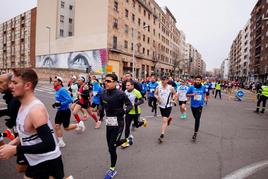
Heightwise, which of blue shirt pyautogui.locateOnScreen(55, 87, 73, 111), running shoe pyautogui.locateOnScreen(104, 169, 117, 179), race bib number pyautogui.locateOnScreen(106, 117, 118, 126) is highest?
blue shirt pyautogui.locateOnScreen(55, 87, 73, 111)

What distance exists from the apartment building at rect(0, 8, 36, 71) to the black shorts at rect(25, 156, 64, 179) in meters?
52.2

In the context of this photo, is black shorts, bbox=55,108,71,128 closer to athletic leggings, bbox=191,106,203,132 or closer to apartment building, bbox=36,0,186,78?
athletic leggings, bbox=191,106,203,132

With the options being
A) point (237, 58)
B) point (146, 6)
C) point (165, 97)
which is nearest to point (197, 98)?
point (165, 97)

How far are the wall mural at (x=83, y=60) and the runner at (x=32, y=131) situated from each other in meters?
25.9

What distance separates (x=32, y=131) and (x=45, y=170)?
48 centimetres

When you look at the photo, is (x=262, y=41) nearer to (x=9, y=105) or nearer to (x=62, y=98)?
(x=62, y=98)

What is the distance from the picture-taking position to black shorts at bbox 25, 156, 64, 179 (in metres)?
1.99

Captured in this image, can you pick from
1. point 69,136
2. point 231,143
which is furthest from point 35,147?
point 231,143

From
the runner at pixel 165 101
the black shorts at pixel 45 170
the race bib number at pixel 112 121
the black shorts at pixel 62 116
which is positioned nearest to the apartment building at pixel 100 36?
the runner at pixel 165 101

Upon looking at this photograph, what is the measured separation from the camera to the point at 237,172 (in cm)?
374

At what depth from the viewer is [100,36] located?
31859 millimetres

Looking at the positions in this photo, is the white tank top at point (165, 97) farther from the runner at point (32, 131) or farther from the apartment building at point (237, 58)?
the apartment building at point (237, 58)

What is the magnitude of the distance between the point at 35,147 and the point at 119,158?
9.18ft

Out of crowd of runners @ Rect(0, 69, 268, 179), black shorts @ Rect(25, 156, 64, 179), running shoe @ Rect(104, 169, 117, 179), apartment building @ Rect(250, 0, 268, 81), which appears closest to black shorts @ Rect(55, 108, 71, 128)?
crowd of runners @ Rect(0, 69, 268, 179)
